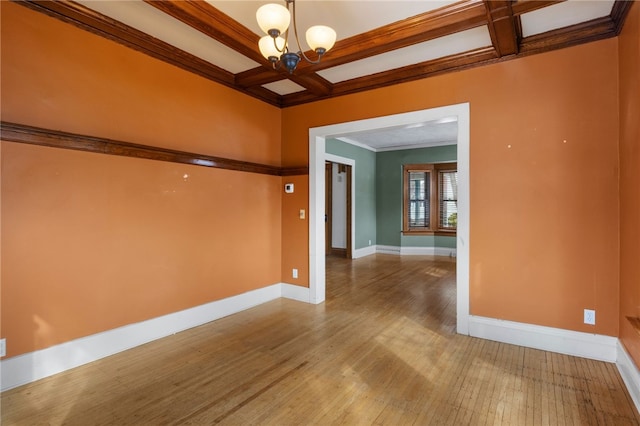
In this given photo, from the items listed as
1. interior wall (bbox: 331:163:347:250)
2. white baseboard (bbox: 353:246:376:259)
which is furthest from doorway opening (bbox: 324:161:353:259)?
white baseboard (bbox: 353:246:376:259)

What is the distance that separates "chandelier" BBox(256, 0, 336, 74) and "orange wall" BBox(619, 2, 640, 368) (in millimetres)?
2092

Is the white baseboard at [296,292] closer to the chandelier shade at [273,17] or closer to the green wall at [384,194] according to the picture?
the chandelier shade at [273,17]

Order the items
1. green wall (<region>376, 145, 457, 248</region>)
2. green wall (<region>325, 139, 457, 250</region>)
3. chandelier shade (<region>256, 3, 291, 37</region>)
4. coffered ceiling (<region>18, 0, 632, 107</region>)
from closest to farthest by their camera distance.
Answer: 1. chandelier shade (<region>256, 3, 291, 37</region>)
2. coffered ceiling (<region>18, 0, 632, 107</region>)
3. green wall (<region>325, 139, 457, 250</region>)
4. green wall (<region>376, 145, 457, 248</region>)

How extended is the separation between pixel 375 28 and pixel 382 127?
1.16 meters

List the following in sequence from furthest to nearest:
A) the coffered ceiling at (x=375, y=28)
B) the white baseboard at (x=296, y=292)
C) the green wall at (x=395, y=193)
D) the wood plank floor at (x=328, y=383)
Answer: the green wall at (x=395, y=193) → the white baseboard at (x=296, y=292) → the coffered ceiling at (x=375, y=28) → the wood plank floor at (x=328, y=383)

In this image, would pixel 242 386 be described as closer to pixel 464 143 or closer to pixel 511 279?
pixel 511 279

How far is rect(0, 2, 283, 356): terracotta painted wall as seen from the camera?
7.37 ft

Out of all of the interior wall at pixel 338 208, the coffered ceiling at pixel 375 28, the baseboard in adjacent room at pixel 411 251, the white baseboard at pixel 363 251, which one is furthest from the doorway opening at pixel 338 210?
the coffered ceiling at pixel 375 28

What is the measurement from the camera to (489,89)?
9.99ft

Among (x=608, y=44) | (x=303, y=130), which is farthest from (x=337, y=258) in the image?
(x=608, y=44)

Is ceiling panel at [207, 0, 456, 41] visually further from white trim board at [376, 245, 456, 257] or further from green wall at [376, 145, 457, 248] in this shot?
white trim board at [376, 245, 456, 257]

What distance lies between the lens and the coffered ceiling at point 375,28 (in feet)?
7.73

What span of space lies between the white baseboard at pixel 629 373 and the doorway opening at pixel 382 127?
1.12 metres

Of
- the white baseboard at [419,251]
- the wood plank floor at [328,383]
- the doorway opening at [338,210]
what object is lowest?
the wood plank floor at [328,383]
